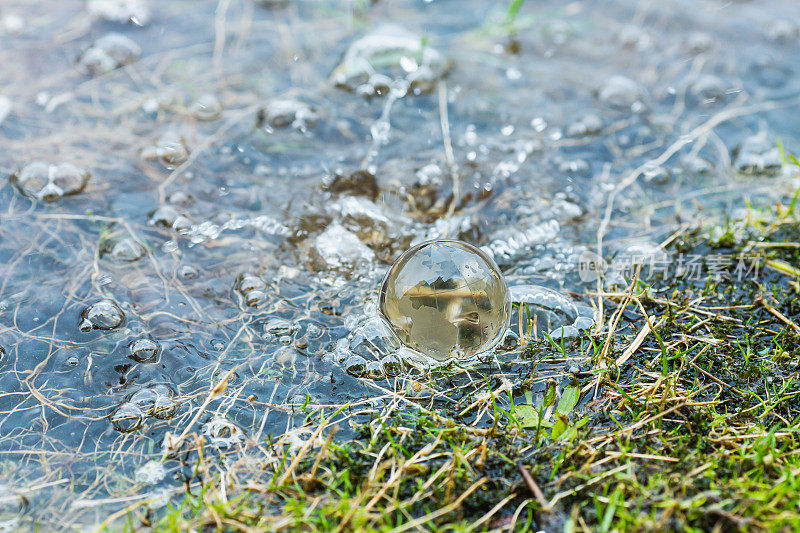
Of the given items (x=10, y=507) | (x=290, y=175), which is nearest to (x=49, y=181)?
(x=290, y=175)

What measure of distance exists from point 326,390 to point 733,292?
5.87 ft

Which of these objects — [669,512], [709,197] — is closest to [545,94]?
[709,197]

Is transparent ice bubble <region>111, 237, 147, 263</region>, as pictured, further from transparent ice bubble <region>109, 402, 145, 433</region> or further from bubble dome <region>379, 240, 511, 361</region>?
bubble dome <region>379, 240, 511, 361</region>

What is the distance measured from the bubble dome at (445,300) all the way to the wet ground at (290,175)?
17cm

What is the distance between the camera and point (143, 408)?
7.46ft

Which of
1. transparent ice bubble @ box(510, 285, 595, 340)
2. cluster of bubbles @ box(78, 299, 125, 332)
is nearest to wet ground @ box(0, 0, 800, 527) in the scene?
cluster of bubbles @ box(78, 299, 125, 332)

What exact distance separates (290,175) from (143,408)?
1.58 metres

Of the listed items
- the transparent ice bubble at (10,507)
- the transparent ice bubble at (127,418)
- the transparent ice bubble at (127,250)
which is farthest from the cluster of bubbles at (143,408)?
the transparent ice bubble at (127,250)

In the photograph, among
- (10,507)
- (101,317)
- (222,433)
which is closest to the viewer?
(10,507)

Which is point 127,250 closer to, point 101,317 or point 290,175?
point 101,317

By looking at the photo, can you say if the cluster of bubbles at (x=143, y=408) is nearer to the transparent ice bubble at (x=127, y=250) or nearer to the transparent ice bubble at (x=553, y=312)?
the transparent ice bubble at (x=127, y=250)

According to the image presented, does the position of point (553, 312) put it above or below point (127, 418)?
above

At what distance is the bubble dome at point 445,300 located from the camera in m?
2.23

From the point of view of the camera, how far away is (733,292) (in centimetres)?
274
